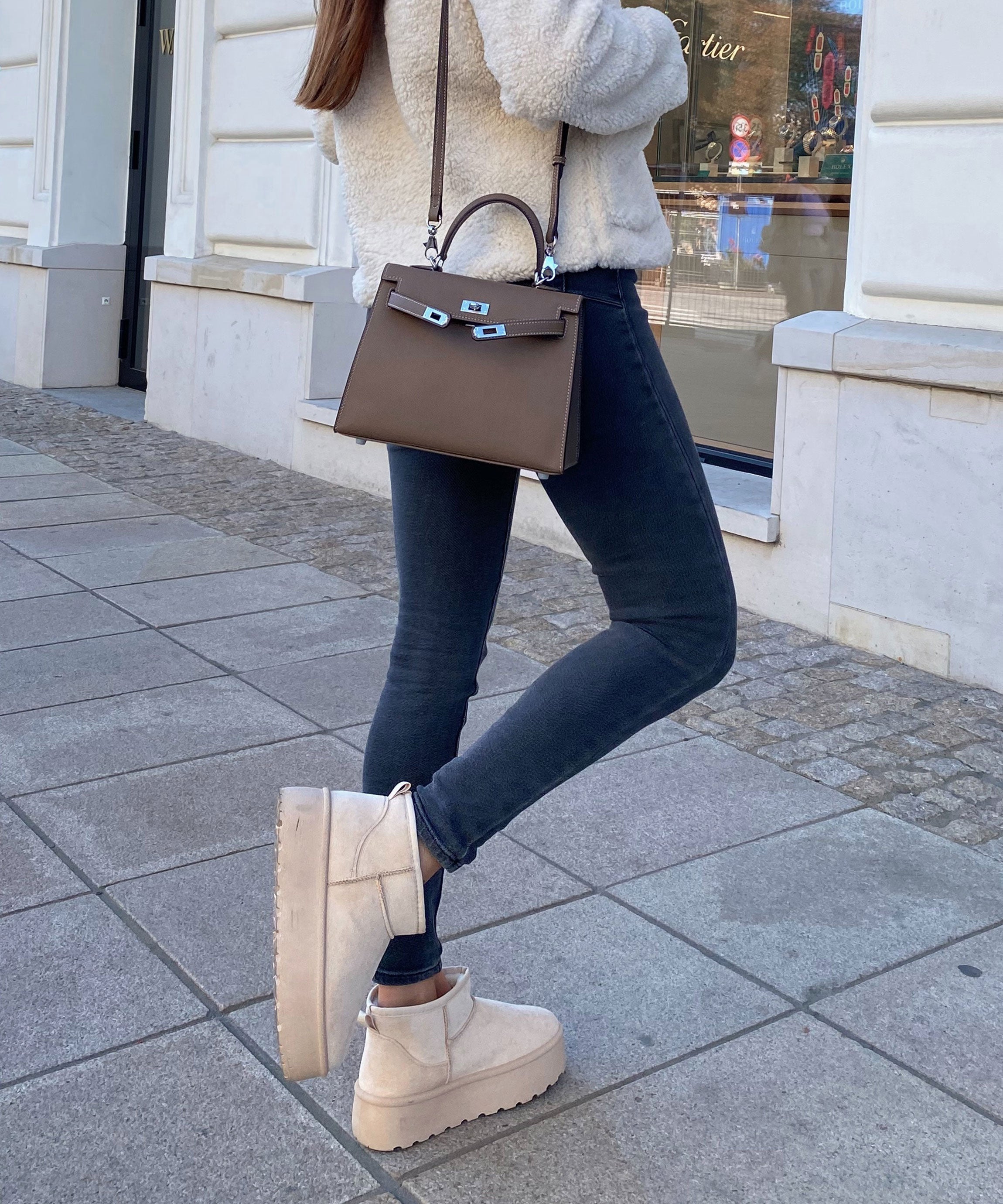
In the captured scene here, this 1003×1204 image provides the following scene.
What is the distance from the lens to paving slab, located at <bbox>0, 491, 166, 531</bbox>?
6.27m

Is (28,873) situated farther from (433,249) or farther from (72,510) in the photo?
(72,510)

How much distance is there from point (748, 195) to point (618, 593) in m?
4.93

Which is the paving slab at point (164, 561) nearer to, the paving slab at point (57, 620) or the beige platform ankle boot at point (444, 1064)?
Answer: the paving slab at point (57, 620)

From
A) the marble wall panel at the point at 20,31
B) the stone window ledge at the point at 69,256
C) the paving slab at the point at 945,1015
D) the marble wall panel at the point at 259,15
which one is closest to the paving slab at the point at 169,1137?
the paving slab at the point at 945,1015

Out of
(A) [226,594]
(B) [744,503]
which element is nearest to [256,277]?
(A) [226,594]

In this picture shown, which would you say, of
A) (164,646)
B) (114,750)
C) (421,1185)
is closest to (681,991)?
(421,1185)

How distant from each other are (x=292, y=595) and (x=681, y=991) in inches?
119

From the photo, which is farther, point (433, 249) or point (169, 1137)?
point (169, 1137)

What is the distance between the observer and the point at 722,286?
6.45m

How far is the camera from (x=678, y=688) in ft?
5.96

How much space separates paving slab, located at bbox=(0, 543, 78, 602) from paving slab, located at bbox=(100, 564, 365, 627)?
0.63 ft

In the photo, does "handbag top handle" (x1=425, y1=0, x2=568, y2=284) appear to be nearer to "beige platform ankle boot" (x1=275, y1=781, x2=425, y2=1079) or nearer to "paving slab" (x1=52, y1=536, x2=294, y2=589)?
"beige platform ankle boot" (x1=275, y1=781, x2=425, y2=1079)

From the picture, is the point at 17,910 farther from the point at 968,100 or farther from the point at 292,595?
the point at 968,100

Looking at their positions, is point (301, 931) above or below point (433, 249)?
below
